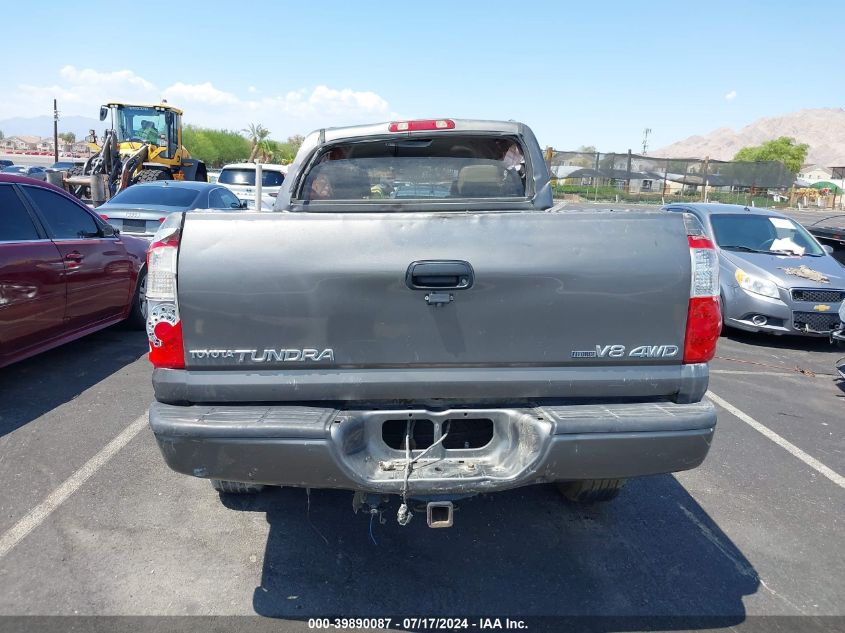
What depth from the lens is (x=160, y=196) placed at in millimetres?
10078

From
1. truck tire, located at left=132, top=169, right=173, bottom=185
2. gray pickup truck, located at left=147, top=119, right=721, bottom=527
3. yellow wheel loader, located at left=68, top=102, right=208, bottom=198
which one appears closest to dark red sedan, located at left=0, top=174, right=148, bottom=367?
gray pickup truck, located at left=147, top=119, right=721, bottom=527

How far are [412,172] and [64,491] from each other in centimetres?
273

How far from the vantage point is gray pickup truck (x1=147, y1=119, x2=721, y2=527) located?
2463mm

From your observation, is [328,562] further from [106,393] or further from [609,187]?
[609,187]

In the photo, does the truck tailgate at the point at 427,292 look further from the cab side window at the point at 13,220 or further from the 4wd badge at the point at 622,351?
the cab side window at the point at 13,220

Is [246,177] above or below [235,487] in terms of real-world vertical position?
above

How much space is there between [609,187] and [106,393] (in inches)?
1245

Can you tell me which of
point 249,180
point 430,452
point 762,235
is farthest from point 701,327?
point 249,180

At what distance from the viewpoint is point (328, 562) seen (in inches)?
123

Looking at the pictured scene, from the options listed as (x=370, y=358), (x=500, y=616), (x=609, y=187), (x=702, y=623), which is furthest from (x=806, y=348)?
(x=609, y=187)

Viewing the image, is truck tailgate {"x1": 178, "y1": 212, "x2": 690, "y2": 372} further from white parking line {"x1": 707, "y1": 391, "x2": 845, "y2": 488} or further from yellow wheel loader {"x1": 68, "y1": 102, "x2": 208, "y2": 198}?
yellow wheel loader {"x1": 68, "y1": 102, "x2": 208, "y2": 198}

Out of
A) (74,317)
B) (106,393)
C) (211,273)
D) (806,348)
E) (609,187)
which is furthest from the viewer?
(609,187)

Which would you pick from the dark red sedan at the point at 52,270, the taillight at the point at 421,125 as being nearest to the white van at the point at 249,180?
the dark red sedan at the point at 52,270

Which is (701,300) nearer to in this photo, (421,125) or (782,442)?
(421,125)
